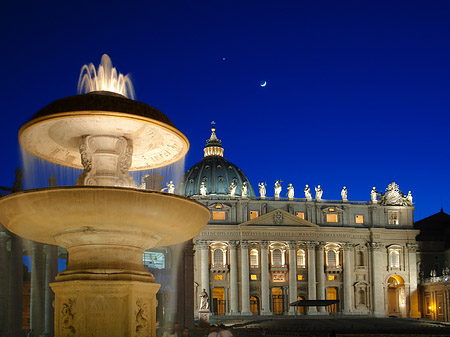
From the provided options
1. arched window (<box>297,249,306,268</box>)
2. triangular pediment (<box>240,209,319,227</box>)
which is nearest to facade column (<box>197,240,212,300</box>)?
triangular pediment (<box>240,209,319,227</box>)

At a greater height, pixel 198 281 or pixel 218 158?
pixel 218 158

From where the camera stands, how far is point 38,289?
2708 cm

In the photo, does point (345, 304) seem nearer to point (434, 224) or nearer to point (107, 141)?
point (434, 224)

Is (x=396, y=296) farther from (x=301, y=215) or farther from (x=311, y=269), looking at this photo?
(x=301, y=215)

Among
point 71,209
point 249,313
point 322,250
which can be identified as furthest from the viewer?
point 322,250

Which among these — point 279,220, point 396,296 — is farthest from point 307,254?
point 396,296

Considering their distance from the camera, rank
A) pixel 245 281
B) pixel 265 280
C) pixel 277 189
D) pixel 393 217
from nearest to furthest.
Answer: pixel 245 281
pixel 265 280
pixel 277 189
pixel 393 217

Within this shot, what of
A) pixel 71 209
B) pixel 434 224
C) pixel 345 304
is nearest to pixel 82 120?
pixel 71 209

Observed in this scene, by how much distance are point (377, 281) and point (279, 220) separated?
1669cm

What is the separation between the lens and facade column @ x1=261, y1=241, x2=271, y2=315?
3423 inches

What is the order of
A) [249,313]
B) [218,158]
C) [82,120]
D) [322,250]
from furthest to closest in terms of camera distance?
[218,158], [322,250], [249,313], [82,120]

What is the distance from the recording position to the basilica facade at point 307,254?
287 ft

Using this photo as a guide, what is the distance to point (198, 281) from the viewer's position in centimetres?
8638

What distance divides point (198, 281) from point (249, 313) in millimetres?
7952
